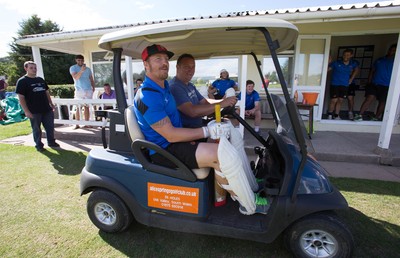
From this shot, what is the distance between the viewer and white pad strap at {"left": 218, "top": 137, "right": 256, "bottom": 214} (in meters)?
1.69

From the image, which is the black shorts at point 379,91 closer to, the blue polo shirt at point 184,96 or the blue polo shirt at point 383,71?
the blue polo shirt at point 383,71

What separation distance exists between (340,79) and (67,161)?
6.44 metres

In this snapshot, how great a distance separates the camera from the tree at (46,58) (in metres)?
24.3

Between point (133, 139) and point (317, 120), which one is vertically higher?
point (133, 139)

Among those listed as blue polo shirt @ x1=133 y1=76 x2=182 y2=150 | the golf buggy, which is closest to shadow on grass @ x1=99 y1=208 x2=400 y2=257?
the golf buggy

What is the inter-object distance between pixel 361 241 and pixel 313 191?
0.79 meters

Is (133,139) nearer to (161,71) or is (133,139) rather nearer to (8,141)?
(161,71)

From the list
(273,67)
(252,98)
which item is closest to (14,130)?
(252,98)

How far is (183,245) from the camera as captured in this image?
79.4 inches

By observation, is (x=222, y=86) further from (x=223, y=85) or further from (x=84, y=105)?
(x=84, y=105)

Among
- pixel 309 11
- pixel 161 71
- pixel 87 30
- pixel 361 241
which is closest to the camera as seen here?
pixel 161 71

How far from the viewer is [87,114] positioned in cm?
589

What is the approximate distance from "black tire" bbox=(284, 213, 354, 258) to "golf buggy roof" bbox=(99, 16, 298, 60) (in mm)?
1352

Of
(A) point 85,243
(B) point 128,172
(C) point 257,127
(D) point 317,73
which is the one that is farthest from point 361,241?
(D) point 317,73
